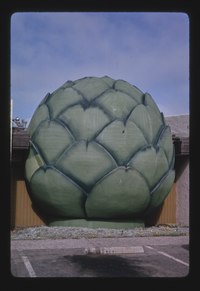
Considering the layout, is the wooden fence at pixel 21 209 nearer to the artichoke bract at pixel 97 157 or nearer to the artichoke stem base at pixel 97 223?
the artichoke bract at pixel 97 157

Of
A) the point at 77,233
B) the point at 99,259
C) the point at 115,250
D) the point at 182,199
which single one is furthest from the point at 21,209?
the point at 99,259

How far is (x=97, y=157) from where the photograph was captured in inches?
406

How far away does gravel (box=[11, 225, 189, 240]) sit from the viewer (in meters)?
9.64

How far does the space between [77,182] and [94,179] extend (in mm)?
387

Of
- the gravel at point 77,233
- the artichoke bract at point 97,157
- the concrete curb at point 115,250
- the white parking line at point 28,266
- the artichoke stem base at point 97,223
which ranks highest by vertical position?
the artichoke bract at point 97,157

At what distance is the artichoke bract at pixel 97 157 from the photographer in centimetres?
1038

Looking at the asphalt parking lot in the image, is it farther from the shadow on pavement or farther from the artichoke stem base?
the artichoke stem base

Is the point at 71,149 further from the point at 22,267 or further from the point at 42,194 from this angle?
the point at 22,267

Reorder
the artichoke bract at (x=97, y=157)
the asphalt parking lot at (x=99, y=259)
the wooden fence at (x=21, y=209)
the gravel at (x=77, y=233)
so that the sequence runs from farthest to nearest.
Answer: the wooden fence at (x=21, y=209) → the artichoke bract at (x=97, y=157) → the gravel at (x=77, y=233) → the asphalt parking lot at (x=99, y=259)

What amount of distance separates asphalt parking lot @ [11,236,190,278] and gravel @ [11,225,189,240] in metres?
0.65

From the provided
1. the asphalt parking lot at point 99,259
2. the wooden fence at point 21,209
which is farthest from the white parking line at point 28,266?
the wooden fence at point 21,209

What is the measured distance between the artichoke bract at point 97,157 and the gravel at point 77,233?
412 mm

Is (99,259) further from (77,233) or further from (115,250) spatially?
(77,233)

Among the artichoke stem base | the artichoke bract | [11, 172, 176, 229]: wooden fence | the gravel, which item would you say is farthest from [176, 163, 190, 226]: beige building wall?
[11, 172, 176, 229]: wooden fence
